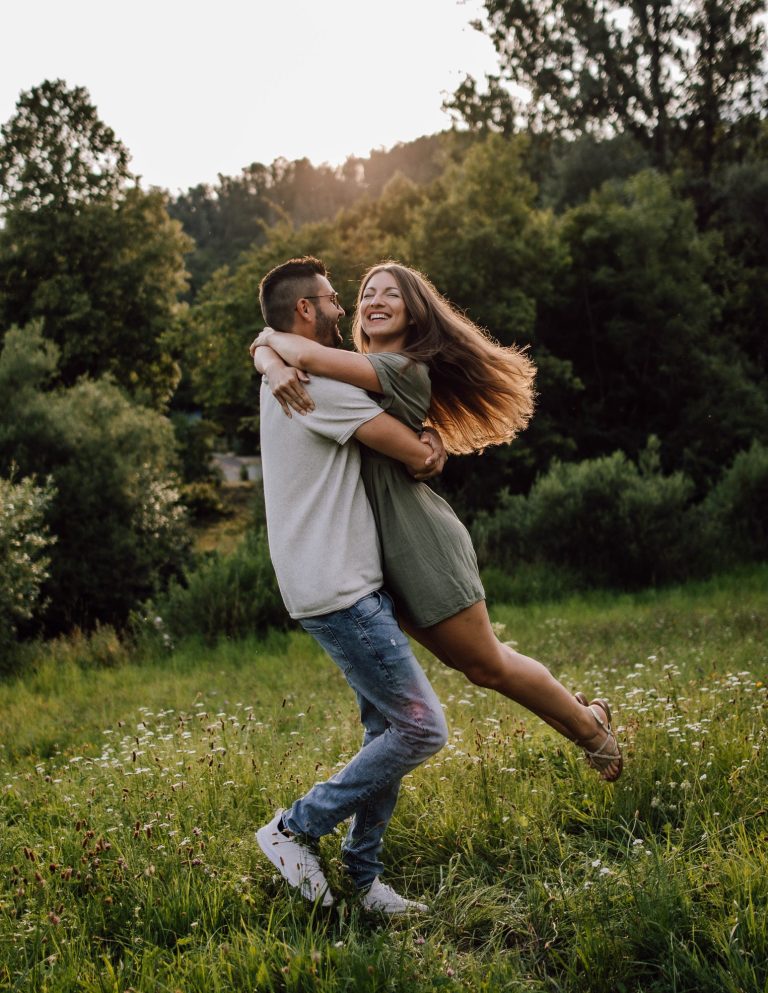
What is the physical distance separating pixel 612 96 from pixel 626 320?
1150 centimetres

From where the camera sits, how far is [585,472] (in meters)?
14.2

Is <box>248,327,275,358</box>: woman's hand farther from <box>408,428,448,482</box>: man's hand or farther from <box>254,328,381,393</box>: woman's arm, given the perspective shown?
<box>408,428,448,482</box>: man's hand

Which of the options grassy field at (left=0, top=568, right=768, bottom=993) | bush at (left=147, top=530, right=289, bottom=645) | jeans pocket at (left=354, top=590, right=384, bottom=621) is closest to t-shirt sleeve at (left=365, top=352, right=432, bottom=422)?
jeans pocket at (left=354, top=590, right=384, bottom=621)

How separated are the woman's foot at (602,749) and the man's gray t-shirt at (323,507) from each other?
4.07 feet

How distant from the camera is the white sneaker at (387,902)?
3289 millimetres

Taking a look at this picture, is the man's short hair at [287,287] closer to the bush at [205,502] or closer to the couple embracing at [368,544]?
the couple embracing at [368,544]

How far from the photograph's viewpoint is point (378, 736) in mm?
3404

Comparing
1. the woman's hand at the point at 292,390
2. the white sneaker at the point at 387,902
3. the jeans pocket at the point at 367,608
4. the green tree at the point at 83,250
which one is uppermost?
the green tree at the point at 83,250

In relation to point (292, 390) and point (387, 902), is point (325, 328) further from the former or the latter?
point (387, 902)

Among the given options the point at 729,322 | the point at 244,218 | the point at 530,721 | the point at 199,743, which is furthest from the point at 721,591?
the point at 244,218

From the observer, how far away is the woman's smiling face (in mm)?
3562

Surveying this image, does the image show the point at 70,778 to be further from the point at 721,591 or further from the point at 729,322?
the point at 729,322

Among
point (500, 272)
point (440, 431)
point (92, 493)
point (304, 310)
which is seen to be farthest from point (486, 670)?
point (500, 272)

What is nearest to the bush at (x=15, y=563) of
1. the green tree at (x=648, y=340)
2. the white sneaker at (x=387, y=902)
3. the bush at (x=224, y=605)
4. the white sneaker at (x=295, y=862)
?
the bush at (x=224, y=605)
